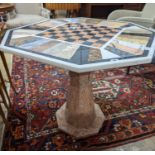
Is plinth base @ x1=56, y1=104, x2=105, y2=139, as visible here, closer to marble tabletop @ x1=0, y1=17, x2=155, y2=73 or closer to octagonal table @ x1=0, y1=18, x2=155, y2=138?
octagonal table @ x1=0, y1=18, x2=155, y2=138

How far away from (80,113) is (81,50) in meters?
0.60

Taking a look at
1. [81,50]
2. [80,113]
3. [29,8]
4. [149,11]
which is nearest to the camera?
[81,50]

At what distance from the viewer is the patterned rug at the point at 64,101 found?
140 cm

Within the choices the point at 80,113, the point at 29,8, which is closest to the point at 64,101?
the point at 80,113

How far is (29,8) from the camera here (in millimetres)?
3047

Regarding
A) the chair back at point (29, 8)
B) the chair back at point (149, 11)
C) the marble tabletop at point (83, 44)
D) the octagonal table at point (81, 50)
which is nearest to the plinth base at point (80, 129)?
the octagonal table at point (81, 50)

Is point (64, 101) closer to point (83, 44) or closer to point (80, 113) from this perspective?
point (80, 113)

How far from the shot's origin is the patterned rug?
1.40 metres

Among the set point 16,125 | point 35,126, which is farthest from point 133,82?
point 16,125

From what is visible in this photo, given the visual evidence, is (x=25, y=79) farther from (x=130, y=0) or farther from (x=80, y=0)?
(x=130, y=0)

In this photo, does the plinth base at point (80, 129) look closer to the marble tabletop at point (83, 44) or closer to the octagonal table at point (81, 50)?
the octagonal table at point (81, 50)

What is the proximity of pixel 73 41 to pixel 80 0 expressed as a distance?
8.25ft

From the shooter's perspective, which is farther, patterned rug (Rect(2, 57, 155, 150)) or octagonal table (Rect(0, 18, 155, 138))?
patterned rug (Rect(2, 57, 155, 150))

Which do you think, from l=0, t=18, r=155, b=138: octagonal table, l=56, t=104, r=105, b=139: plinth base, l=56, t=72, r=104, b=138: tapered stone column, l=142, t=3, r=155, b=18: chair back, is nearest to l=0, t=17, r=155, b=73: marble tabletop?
l=0, t=18, r=155, b=138: octagonal table
